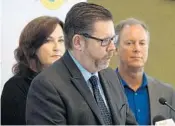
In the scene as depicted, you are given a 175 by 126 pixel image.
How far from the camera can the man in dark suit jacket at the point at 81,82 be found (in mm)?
1331

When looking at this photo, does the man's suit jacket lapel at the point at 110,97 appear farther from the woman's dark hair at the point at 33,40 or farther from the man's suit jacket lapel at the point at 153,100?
the woman's dark hair at the point at 33,40

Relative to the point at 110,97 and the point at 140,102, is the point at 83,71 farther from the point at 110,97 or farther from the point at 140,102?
the point at 140,102

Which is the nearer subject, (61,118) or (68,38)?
(61,118)

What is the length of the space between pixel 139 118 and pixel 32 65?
755 mm

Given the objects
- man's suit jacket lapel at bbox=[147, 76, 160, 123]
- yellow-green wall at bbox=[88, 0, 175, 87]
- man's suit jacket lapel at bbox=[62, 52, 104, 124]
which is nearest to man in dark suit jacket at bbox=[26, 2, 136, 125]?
man's suit jacket lapel at bbox=[62, 52, 104, 124]

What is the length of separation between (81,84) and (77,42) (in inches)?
7.5

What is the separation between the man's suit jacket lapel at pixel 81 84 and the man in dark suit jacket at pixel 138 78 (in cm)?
75

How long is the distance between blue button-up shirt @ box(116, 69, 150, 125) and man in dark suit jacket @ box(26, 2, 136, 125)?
519 mm

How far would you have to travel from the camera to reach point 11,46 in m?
2.51

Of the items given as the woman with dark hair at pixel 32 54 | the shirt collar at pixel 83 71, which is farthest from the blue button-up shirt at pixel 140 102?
the shirt collar at pixel 83 71

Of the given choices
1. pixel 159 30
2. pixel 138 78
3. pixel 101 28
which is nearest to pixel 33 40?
pixel 138 78

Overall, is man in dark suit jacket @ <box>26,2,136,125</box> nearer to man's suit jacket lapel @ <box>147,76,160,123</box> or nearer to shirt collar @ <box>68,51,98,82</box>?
shirt collar @ <box>68,51,98,82</box>

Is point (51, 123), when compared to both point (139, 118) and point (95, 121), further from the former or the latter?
point (139, 118)

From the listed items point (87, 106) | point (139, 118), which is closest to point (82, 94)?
point (87, 106)
